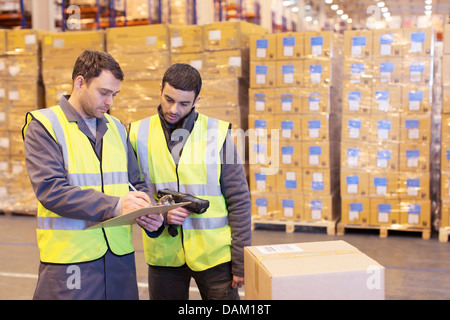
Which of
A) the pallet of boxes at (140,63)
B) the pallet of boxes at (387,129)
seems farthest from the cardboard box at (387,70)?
the pallet of boxes at (140,63)

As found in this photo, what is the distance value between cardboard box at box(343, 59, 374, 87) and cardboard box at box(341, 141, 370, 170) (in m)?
0.76

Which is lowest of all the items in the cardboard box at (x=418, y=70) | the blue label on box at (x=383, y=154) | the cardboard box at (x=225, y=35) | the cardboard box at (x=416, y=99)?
the blue label on box at (x=383, y=154)

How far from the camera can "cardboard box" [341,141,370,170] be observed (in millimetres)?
6180

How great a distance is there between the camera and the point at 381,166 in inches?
242

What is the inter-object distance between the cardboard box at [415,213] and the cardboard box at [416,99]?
1129 mm

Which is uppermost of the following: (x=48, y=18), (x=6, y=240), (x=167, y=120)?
(x=48, y=18)

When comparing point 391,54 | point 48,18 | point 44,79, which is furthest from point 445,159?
point 48,18

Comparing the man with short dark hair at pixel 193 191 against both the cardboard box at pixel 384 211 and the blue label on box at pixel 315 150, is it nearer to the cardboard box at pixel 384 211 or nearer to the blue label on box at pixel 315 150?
the blue label on box at pixel 315 150

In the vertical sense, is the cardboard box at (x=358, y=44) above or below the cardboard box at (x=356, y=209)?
above

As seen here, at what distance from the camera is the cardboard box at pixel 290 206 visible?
6.40m

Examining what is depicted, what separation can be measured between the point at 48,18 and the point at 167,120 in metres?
7.99

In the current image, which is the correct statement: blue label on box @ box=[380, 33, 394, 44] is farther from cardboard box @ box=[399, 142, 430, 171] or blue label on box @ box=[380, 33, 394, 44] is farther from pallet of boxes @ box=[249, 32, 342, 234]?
cardboard box @ box=[399, 142, 430, 171]

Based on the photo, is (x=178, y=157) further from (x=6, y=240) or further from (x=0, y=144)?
(x=0, y=144)

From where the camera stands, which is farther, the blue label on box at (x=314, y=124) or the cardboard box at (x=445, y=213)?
the blue label on box at (x=314, y=124)
